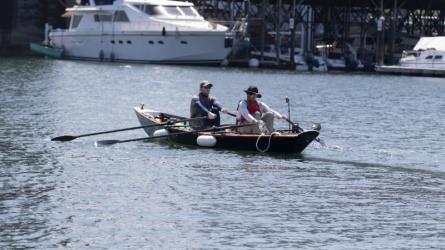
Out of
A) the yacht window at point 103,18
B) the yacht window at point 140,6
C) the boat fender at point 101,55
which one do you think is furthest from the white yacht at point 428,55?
the boat fender at point 101,55

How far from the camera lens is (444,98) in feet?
202

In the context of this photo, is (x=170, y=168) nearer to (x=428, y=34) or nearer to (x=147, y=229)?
(x=147, y=229)

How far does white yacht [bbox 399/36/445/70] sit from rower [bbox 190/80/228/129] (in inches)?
1934

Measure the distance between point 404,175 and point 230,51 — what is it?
57.7 meters

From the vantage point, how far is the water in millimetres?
21750

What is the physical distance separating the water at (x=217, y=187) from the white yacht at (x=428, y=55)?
31178mm

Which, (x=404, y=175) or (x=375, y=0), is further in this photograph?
(x=375, y=0)

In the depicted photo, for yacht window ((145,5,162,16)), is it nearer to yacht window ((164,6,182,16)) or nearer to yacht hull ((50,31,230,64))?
yacht window ((164,6,182,16))

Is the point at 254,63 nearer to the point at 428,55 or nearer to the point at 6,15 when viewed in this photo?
the point at 428,55

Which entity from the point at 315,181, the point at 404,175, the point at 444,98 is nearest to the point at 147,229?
the point at 315,181

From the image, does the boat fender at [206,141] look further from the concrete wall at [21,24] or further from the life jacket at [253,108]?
the concrete wall at [21,24]

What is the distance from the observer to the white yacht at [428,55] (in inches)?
3211

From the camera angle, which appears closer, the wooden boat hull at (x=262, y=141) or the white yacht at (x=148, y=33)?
the wooden boat hull at (x=262, y=141)

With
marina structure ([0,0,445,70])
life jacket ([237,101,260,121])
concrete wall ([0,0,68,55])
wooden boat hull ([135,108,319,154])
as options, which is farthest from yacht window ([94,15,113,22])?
life jacket ([237,101,260,121])
